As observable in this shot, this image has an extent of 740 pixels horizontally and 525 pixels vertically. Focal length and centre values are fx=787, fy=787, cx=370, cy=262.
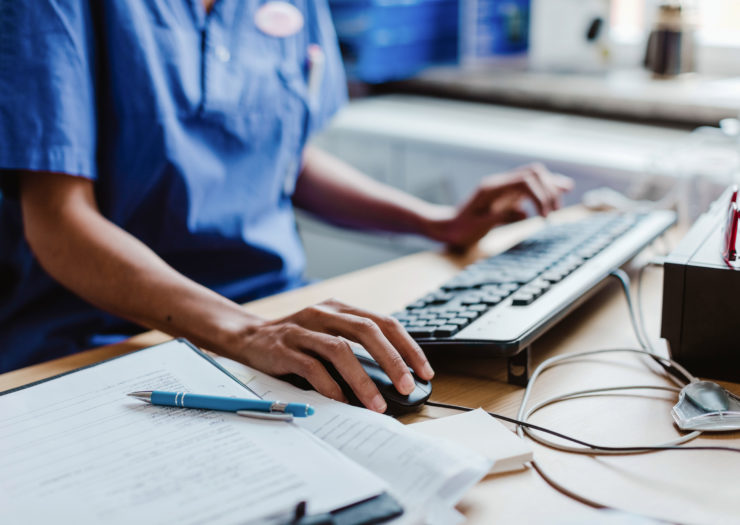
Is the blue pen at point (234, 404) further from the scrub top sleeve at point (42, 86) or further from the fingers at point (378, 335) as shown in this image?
the scrub top sleeve at point (42, 86)

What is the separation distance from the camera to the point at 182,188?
936 millimetres

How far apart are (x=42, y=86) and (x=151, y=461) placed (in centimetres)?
48

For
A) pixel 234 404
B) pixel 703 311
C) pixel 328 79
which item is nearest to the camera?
pixel 234 404

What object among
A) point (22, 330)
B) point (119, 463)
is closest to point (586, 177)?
point (22, 330)

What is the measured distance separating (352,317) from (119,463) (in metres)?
0.22

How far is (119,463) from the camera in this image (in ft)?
1.62

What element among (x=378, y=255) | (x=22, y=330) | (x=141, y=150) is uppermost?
(x=141, y=150)

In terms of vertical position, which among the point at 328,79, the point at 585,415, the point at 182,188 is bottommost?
the point at 585,415

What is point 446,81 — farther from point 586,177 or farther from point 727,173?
point 727,173

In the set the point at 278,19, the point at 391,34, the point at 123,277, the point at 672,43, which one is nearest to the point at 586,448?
the point at 123,277

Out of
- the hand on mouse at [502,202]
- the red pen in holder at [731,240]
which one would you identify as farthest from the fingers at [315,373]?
the hand on mouse at [502,202]

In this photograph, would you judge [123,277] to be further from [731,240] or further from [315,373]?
[731,240]

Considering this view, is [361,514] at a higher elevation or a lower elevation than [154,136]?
lower

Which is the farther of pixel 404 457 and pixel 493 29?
pixel 493 29
